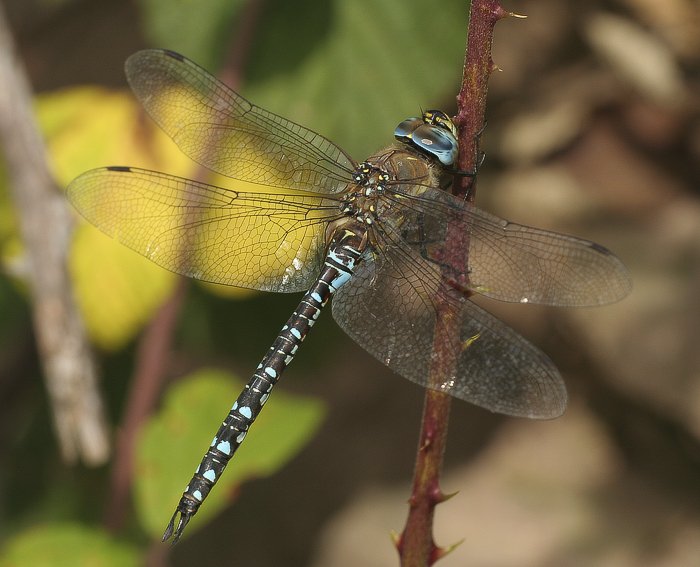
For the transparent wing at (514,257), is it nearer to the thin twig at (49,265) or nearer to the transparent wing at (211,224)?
the transparent wing at (211,224)

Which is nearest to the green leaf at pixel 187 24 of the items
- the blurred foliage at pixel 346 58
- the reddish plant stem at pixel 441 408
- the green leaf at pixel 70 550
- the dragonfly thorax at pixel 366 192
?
the blurred foliage at pixel 346 58

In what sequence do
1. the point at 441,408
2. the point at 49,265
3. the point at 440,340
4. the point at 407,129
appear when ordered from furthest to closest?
the point at 49,265 < the point at 407,129 < the point at 440,340 < the point at 441,408

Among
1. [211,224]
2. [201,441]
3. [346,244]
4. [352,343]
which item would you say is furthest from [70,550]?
[352,343]

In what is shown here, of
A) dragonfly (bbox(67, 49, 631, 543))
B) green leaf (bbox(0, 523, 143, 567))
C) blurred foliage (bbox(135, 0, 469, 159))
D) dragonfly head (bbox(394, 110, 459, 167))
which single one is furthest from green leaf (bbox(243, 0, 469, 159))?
green leaf (bbox(0, 523, 143, 567))

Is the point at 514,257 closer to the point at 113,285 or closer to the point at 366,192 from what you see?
the point at 366,192

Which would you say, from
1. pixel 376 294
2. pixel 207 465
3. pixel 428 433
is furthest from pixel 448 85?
pixel 428 433

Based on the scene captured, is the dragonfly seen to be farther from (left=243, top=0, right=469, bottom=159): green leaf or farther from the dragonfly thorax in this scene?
(left=243, top=0, right=469, bottom=159): green leaf
